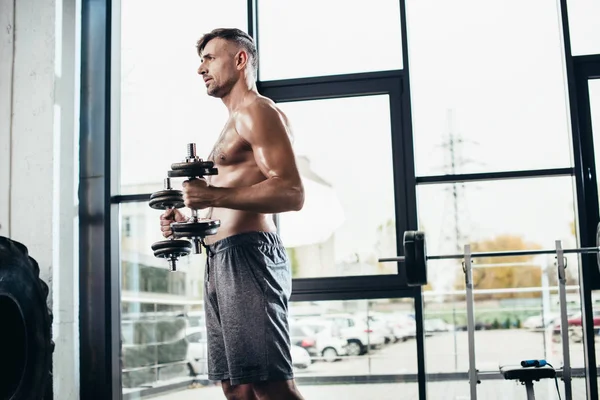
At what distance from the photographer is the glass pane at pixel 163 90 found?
3605 mm

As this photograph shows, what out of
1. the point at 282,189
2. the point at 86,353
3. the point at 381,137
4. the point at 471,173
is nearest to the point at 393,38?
the point at 381,137

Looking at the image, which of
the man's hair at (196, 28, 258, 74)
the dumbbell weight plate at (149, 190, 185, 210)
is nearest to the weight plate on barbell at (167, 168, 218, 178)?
the dumbbell weight plate at (149, 190, 185, 210)

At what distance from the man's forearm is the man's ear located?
0.49 m

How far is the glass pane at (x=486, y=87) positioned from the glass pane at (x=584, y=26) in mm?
66

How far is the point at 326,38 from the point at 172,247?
1.47 m

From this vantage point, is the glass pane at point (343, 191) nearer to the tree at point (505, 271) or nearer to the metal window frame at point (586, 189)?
the tree at point (505, 271)

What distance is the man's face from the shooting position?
2611 mm

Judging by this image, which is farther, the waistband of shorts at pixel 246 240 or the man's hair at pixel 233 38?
the man's hair at pixel 233 38

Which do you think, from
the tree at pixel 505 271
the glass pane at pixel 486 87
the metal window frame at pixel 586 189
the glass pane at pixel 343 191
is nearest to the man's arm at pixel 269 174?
the glass pane at pixel 343 191

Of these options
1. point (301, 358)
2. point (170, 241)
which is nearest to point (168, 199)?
point (170, 241)

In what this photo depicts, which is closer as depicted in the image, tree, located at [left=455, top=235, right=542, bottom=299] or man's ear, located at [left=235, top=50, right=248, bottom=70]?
man's ear, located at [left=235, top=50, right=248, bottom=70]

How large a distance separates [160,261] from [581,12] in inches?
85.0

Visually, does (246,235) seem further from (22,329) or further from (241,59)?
(22,329)

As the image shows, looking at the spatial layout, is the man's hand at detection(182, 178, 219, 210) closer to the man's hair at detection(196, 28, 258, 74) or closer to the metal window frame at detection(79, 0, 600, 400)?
the man's hair at detection(196, 28, 258, 74)
